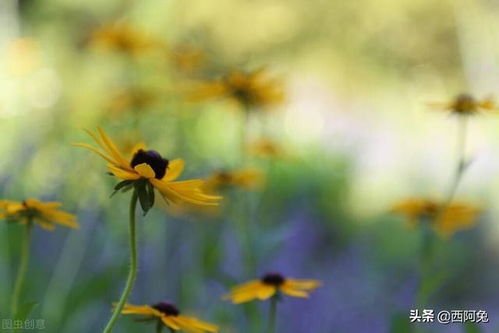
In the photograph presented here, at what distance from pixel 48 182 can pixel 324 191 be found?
1.18 metres

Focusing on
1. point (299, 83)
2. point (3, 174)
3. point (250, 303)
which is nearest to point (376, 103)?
point (299, 83)

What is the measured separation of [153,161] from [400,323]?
442mm

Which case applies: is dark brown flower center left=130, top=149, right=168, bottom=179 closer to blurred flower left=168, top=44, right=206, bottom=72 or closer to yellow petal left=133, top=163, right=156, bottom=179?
yellow petal left=133, top=163, right=156, bottom=179

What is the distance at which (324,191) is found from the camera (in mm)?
2809

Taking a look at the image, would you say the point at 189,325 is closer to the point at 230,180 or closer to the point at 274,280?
the point at 274,280

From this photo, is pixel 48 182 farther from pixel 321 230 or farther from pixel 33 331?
pixel 321 230

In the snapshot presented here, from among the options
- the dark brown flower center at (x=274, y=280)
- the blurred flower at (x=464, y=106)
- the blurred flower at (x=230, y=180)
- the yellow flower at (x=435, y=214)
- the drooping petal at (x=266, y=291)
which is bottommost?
the drooping petal at (x=266, y=291)

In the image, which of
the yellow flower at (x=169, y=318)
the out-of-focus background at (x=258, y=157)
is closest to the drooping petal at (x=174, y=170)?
the yellow flower at (x=169, y=318)

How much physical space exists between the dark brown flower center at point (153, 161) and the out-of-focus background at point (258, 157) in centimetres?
38

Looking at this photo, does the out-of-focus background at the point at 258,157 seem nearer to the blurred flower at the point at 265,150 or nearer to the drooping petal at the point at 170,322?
the blurred flower at the point at 265,150

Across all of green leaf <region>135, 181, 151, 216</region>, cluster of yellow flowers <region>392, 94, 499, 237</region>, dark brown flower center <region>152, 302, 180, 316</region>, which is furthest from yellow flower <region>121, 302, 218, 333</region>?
cluster of yellow flowers <region>392, 94, 499, 237</region>

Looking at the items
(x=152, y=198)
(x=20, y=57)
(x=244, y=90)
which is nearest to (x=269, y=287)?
(x=152, y=198)

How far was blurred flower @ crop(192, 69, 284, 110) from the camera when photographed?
3.91 feet

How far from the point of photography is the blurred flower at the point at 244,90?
1192mm
